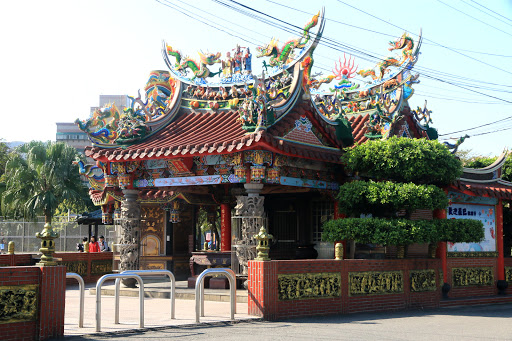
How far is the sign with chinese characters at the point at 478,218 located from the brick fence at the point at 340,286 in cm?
317

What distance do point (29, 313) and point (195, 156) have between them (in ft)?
25.7

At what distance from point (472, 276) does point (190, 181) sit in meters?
→ 9.75

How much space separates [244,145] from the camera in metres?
16.2

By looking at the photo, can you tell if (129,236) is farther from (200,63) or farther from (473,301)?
(473,301)

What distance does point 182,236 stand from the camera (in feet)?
79.4

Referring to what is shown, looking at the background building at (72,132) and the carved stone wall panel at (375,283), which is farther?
the background building at (72,132)

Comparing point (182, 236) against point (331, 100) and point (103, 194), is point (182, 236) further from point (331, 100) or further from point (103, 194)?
point (331, 100)

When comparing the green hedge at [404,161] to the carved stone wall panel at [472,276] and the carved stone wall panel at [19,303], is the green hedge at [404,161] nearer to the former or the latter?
the carved stone wall panel at [472,276]

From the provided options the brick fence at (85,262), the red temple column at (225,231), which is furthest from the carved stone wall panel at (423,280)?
the brick fence at (85,262)

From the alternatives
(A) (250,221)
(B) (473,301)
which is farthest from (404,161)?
(B) (473,301)

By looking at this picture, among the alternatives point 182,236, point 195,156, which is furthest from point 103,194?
point 195,156

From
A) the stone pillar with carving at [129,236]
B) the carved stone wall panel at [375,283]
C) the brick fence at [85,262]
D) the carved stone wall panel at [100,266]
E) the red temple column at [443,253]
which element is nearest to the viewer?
the carved stone wall panel at [375,283]

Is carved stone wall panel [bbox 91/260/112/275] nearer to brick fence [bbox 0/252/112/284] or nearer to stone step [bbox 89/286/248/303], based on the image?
brick fence [bbox 0/252/112/284]

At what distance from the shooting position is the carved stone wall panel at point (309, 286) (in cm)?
1400
